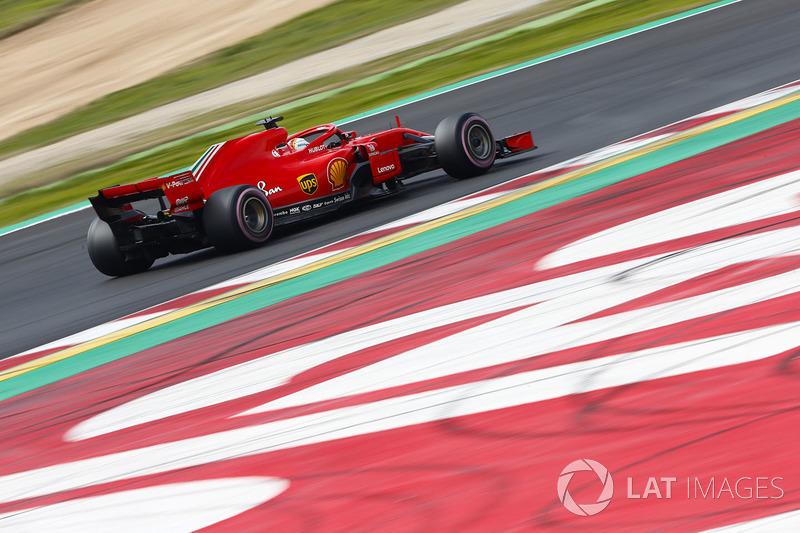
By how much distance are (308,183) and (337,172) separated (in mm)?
307

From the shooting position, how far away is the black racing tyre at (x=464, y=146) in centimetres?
845

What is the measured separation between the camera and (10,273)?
952 centimetres

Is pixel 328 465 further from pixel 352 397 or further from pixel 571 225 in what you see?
pixel 571 225

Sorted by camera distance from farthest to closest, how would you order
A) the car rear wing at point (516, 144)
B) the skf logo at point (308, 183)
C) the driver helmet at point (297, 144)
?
the car rear wing at point (516, 144)
the driver helmet at point (297, 144)
the skf logo at point (308, 183)

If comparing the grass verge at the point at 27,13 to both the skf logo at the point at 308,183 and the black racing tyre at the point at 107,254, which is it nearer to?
the black racing tyre at the point at 107,254

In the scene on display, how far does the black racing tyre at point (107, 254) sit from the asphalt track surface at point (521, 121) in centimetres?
11

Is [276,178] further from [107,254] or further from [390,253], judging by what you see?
[390,253]

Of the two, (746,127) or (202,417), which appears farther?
(746,127)

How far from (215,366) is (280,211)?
12.5 feet

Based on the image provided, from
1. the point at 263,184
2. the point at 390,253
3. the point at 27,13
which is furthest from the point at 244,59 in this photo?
the point at 390,253

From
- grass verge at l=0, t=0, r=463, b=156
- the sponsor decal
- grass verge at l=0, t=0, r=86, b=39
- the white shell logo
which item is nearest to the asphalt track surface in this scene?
the sponsor decal

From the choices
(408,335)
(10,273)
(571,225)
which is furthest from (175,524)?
(10,273)
